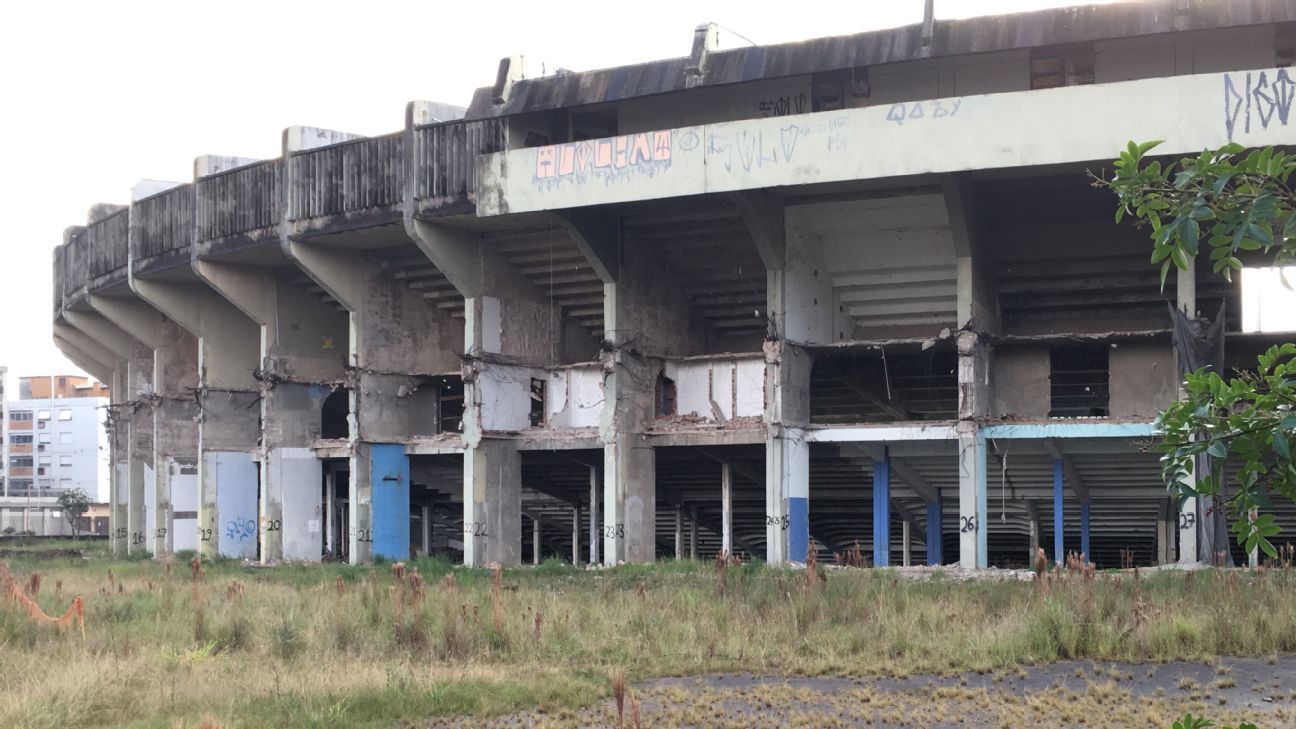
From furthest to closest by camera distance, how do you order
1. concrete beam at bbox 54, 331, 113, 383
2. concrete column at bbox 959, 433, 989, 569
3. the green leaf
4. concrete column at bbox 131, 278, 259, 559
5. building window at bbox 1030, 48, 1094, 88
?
concrete beam at bbox 54, 331, 113, 383 → concrete column at bbox 131, 278, 259, 559 → concrete column at bbox 959, 433, 989, 569 → building window at bbox 1030, 48, 1094, 88 → the green leaf

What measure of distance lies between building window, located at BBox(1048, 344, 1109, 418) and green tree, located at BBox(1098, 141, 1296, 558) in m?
25.3

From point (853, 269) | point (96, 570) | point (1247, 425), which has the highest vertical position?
point (853, 269)

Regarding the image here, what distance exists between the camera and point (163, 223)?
39.4 m

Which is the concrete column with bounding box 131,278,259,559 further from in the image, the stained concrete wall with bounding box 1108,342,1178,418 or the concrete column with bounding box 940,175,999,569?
the stained concrete wall with bounding box 1108,342,1178,418

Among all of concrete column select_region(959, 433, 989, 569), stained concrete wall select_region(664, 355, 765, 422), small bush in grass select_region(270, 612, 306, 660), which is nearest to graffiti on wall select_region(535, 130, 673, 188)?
stained concrete wall select_region(664, 355, 765, 422)

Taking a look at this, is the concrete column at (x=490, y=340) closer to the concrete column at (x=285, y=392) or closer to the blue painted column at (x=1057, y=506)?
the concrete column at (x=285, y=392)

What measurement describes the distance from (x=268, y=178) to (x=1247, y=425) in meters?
32.4

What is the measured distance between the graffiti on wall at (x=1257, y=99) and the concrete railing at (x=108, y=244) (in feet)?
101

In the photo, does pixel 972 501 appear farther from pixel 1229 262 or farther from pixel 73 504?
pixel 73 504

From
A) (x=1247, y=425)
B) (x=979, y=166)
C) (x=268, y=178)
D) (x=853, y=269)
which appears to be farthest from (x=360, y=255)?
(x=1247, y=425)

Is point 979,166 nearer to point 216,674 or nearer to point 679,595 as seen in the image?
point 679,595

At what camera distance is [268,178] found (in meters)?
35.2

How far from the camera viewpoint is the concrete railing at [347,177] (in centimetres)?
3203

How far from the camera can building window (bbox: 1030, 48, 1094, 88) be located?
2661 cm
